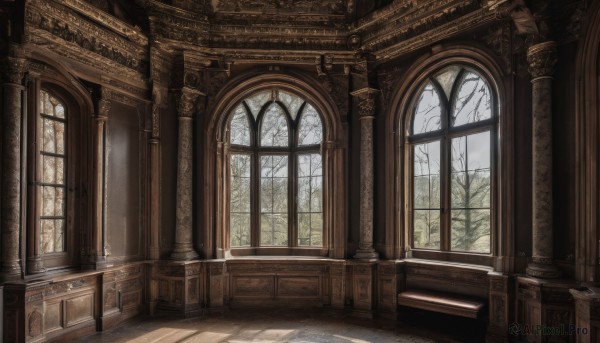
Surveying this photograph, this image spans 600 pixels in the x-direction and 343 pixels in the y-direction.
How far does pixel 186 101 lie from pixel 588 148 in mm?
4790

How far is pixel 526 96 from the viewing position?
A: 15.0 feet

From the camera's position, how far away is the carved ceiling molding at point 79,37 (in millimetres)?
4402

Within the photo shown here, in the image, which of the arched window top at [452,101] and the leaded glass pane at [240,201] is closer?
the arched window top at [452,101]

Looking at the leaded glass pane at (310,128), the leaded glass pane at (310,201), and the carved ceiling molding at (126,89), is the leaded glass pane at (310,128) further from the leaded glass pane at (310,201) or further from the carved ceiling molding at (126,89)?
the carved ceiling molding at (126,89)

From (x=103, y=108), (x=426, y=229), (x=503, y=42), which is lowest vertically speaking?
(x=426, y=229)

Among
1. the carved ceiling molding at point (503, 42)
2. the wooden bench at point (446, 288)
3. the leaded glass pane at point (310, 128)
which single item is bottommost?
the wooden bench at point (446, 288)

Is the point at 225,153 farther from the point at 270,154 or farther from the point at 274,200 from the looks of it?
the point at 274,200

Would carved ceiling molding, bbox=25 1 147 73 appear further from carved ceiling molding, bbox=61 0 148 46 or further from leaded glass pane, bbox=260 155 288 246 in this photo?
leaded glass pane, bbox=260 155 288 246

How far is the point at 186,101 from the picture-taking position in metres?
6.14

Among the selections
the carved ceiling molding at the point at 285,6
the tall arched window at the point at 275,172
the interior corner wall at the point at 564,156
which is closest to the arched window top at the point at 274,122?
the tall arched window at the point at 275,172

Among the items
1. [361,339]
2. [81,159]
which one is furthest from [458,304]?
[81,159]

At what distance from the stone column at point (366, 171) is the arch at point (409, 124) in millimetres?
243

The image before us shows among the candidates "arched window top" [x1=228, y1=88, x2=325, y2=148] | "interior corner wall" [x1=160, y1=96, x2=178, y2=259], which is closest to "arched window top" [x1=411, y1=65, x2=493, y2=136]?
"arched window top" [x1=228, y1=88, x2=325, y2=148]

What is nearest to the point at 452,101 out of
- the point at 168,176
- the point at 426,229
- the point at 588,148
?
the point at 426,229
